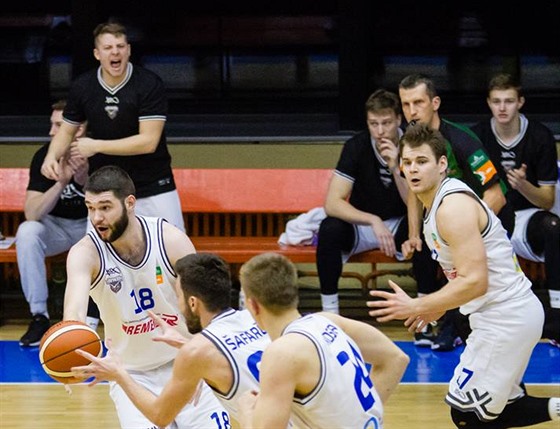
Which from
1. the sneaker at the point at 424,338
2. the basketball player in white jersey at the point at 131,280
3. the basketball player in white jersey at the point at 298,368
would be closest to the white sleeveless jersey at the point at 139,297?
the basketball player in white jersey at the point at 131,280

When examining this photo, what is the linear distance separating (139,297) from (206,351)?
1.29 meters

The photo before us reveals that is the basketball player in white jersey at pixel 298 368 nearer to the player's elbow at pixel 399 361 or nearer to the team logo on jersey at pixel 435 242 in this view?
the player's elbow at pixel 399 361

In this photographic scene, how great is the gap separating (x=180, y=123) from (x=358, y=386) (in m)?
5.99

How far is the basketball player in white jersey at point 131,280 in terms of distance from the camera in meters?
4.80

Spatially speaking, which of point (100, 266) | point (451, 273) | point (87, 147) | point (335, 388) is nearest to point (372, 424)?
point (335, 388)

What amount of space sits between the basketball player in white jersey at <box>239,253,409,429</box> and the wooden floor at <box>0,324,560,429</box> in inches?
96.7

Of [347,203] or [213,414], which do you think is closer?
[213,414]

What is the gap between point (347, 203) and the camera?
757 centimetres

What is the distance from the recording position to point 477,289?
4566 mm

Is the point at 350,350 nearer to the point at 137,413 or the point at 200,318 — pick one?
the point at 200,318

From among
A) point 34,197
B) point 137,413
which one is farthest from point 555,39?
point 137,413

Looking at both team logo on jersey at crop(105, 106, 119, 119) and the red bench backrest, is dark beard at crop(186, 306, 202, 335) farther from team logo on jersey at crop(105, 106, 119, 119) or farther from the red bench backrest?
the red bench backrest

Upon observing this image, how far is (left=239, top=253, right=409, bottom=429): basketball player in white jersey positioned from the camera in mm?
3342

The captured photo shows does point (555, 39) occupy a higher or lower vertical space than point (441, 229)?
higher
